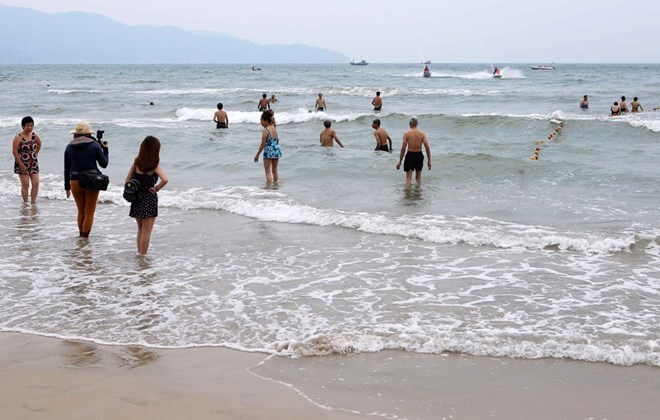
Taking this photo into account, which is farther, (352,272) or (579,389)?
(352,272)

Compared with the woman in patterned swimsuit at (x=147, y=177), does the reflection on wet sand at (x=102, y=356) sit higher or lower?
lower

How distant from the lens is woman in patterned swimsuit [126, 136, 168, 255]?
279 inches

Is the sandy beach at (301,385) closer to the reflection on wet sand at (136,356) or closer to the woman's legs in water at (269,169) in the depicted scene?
the reflection on wet sand at (136,356)

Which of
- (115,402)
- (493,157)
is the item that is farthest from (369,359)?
(493,157)

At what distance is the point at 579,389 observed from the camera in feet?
14.5

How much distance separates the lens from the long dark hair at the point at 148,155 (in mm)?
7059

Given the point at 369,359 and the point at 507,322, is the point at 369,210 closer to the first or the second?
the point at 507,322

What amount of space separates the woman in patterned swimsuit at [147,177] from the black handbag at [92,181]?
0.85m

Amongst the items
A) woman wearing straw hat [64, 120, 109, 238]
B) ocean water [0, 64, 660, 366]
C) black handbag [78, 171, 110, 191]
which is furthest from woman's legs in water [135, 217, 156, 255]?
woman wearing straw hat [64, 120, 109, 238]

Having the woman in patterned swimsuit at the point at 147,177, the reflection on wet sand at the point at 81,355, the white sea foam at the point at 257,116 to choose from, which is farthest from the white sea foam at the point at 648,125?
the reflection on wet sand at the point at 81,355

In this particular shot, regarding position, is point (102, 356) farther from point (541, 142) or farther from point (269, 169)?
point (541, 142)

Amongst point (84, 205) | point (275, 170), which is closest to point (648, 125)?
point (275, 170)

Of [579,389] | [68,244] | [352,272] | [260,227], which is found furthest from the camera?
[260,227]

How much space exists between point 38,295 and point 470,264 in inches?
178
